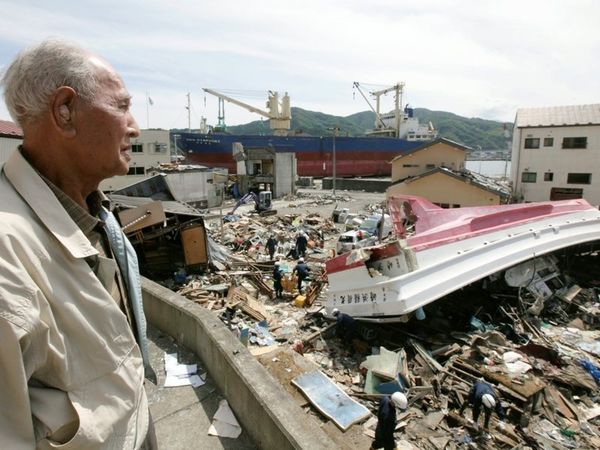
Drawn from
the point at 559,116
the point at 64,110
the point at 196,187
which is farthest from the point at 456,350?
the point at 559,116

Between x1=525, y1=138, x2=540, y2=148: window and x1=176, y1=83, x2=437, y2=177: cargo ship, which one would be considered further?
x1=176, y1=83, x2=437, y2=177: cargo ship

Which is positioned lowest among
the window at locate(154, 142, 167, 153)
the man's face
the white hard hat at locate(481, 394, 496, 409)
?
the white hard hat at locate(481, 394, 496, 409)

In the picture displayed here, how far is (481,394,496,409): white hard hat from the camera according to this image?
212 inches

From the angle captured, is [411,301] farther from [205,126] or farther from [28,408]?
[205,126]

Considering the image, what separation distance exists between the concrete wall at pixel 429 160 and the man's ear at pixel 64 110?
2577 centimetres

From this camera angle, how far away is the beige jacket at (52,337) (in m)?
0.83

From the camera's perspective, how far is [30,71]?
1127 millimetres

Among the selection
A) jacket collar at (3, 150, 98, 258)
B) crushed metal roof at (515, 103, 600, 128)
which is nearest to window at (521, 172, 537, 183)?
crushed metal roof at (515, 103, 600, 128)

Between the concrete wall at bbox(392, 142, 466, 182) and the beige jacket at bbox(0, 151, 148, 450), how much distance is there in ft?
85.0

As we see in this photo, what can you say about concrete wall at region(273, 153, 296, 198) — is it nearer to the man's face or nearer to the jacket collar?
the man's face

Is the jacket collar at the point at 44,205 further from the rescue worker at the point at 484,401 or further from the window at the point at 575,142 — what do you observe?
the window at the point at 575,142

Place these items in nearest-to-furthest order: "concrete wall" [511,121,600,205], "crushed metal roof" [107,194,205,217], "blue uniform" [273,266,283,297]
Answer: "blue uniform" [273,266,283,297]
"crushed metal roof" [107,194,205,217]
"concrete wall" [511,121,600,205]

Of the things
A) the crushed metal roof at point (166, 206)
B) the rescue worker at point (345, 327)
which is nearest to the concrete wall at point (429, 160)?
the crushed metal roof at point (166, 206)

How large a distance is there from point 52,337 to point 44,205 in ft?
1.25
